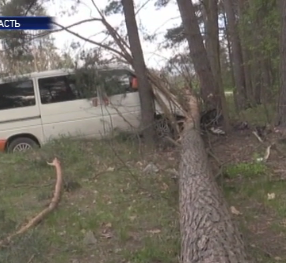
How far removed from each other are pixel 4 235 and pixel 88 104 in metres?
5.35

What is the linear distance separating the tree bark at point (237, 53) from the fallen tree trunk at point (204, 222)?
11.7 meters

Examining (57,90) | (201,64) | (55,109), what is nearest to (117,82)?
(57,90)

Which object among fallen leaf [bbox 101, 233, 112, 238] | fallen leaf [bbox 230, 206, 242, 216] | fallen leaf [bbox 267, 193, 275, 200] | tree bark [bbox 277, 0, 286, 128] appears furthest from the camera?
tree bark [bbox 277, 0, 286, 128]

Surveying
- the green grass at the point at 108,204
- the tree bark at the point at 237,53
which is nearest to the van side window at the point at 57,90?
the green grass at the point at 108,204

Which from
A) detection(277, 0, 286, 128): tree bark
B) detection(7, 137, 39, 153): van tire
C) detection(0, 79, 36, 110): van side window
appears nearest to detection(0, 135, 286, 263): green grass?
detection(7, 137, 39, 153): van tire

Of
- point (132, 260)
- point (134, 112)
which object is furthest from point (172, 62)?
point (132, 260)

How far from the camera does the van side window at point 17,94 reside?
32.6ft

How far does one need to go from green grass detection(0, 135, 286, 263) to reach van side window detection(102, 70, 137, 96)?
1591mm

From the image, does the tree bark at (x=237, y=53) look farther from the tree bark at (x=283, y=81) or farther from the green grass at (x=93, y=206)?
the green grass at (x=93, y=206)

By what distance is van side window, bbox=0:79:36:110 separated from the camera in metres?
9.94

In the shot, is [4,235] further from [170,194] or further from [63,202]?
[170,194]

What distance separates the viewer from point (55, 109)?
9945mm

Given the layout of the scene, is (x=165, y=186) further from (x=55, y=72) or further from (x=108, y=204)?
(x=55, y=72)

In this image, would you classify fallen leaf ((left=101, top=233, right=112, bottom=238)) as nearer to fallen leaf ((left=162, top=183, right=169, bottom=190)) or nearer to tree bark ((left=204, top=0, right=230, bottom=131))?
fallen leaf ((left=162, top=183, right=169, bottom=190))
